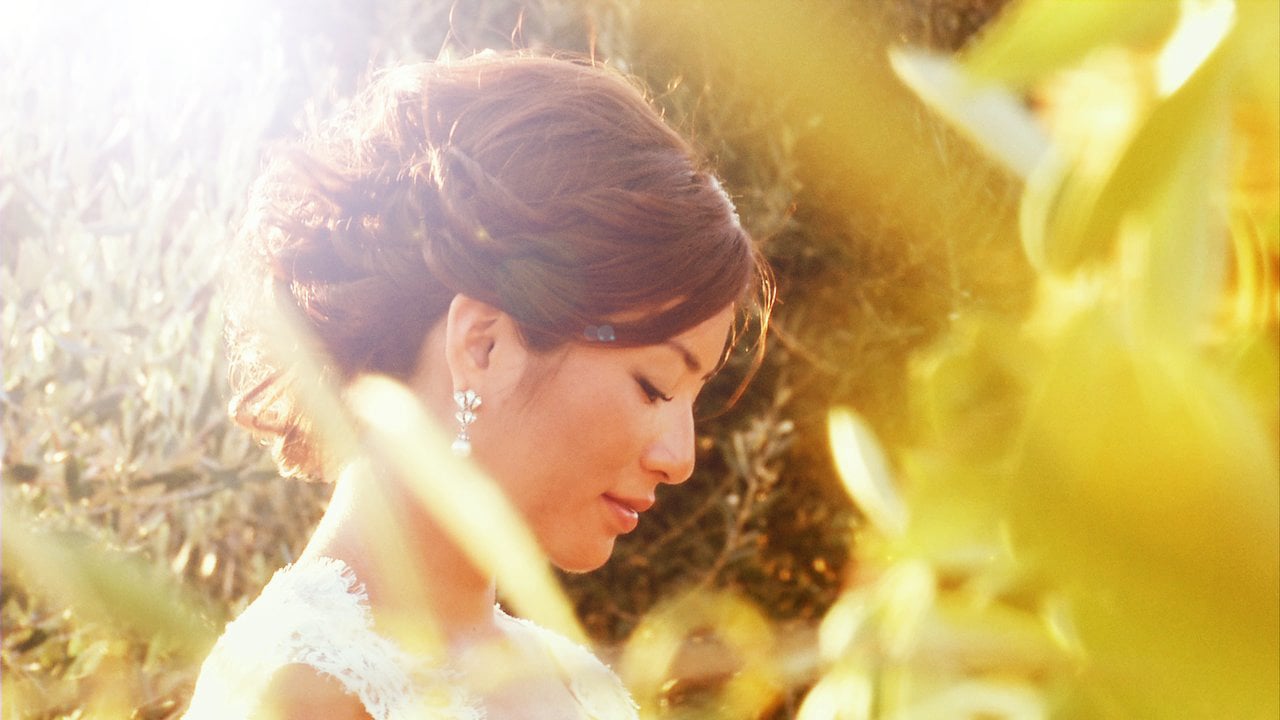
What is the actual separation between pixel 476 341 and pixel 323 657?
370 millimetres

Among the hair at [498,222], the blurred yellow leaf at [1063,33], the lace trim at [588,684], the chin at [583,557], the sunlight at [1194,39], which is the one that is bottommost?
the lace trim at [588,684]

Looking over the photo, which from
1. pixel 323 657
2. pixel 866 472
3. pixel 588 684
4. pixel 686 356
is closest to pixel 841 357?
pixel 588 684

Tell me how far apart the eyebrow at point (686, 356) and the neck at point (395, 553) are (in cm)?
33

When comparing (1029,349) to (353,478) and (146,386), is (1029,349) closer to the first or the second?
(353,478)

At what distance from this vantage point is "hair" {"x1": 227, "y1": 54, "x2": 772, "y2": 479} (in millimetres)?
1345

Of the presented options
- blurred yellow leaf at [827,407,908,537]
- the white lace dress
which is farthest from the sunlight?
the white lace dress

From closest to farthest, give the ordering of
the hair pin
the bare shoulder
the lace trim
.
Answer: the bare shoulder
the hair pin
the lace trim

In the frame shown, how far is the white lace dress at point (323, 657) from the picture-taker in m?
1.28

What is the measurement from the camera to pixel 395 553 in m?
1.40

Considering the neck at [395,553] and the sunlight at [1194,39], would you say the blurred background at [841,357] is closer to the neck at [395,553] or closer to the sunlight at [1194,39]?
the sunlight at [1194,39]

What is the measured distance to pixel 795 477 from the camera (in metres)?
2.96

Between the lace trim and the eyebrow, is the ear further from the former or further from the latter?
the lace trim

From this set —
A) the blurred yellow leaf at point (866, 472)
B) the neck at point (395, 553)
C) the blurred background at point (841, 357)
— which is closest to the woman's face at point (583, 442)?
the neck at point (395, 553)

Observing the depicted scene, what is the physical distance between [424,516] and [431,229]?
320mm
